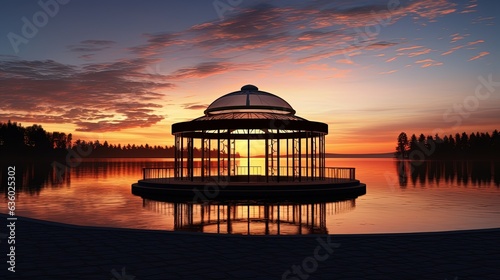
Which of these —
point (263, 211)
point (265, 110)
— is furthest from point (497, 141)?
point (263, 211)

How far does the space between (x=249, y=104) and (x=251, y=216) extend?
59.6ft

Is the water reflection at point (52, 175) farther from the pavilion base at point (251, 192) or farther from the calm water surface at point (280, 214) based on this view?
the calm water surface at point (280, 214)

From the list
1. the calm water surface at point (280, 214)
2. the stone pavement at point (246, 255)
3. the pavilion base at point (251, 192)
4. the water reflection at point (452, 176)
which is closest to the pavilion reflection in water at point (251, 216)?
the calm water surface at point (280, 214)

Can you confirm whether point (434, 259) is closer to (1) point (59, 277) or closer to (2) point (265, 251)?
(2) point (265, 251)

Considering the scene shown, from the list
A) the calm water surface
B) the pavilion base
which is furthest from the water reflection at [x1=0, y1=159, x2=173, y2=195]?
the calm water surface

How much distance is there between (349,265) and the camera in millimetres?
9219

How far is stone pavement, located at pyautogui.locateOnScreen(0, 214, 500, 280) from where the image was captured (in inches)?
337

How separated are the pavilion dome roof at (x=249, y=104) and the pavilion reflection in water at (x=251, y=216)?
1242 cm

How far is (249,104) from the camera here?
3712 centimetres

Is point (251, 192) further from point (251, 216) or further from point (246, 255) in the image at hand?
point (246, 255)

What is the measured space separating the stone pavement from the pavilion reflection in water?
4059 mm

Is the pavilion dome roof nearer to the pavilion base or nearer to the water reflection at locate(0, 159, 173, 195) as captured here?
the pavilion base

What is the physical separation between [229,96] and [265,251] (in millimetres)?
28916

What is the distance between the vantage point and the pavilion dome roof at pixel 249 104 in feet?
122
